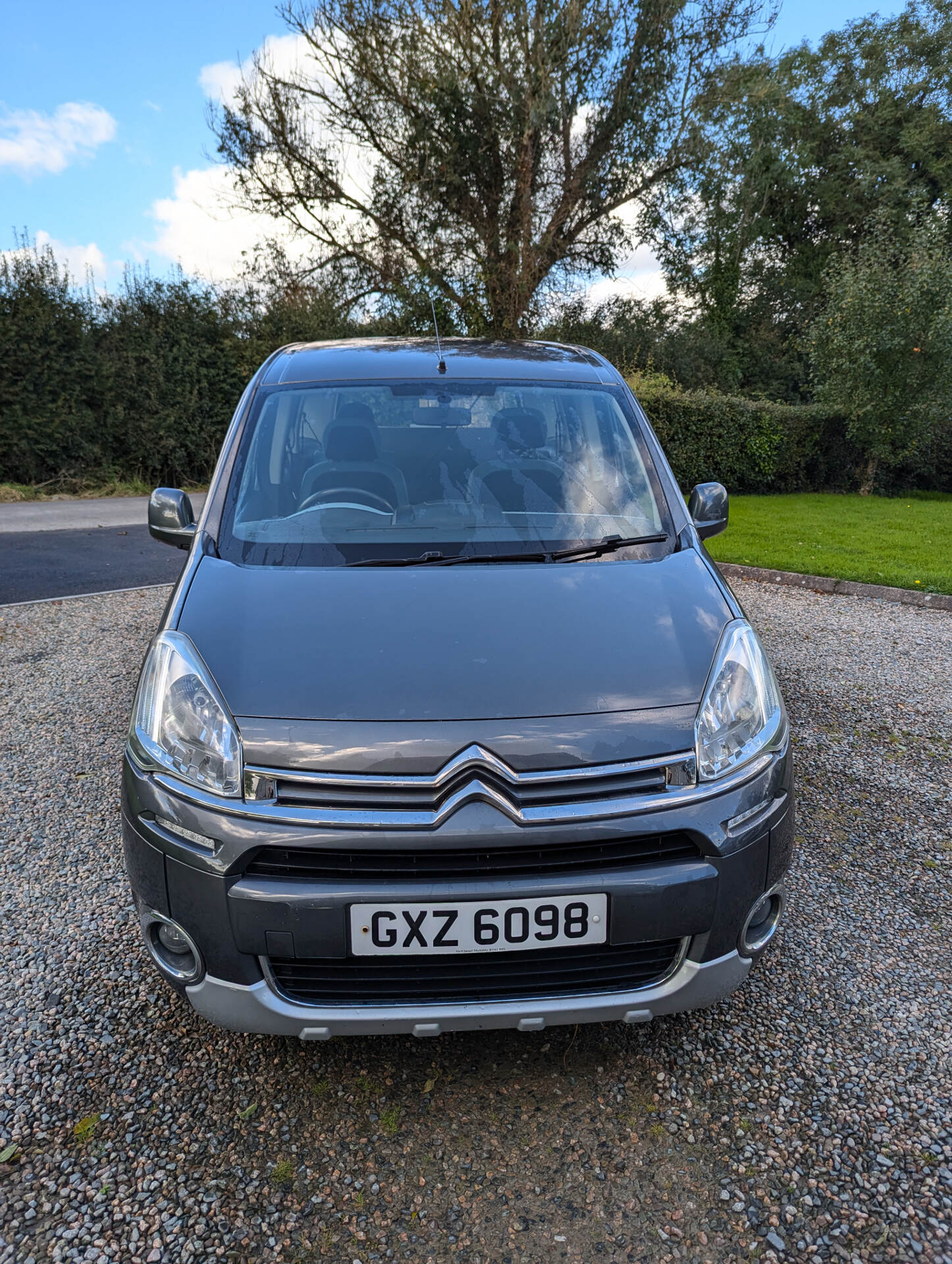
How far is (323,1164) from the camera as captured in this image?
6.03ft

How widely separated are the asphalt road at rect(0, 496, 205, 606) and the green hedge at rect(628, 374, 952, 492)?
9.28 m

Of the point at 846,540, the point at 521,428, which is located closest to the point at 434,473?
the point at 521,428

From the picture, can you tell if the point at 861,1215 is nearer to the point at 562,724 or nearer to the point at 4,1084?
the point at 562,724

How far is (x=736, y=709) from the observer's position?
203cm

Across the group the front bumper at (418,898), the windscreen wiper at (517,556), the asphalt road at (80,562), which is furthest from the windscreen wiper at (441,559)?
the asphalt road at (80,562)

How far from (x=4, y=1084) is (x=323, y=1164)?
2.69ft

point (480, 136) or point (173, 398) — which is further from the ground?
point (480, 136)

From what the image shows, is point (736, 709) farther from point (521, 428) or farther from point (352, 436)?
point (352, 436)

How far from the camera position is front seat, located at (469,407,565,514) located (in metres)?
2.80

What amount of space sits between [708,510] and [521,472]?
712 mm

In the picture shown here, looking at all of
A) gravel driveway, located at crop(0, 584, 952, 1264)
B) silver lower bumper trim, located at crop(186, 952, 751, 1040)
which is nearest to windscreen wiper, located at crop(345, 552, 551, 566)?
silver lower bumper trim, located at crop(186, 952, 751, 1040)

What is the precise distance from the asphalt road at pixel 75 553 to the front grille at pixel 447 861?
15.3ft

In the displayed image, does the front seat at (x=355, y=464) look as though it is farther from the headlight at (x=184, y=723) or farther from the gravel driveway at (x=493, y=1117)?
the gravel driveway at (x=493, y=1117)

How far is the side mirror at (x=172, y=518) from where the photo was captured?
9.73 feet
